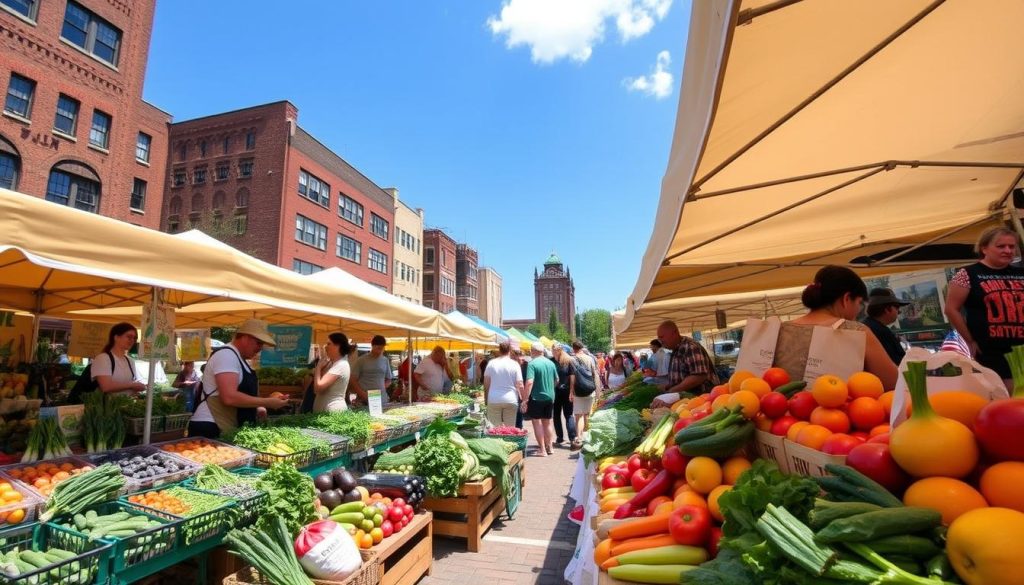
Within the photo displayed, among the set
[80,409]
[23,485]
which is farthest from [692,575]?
[80,409]

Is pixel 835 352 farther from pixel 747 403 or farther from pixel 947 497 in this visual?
pixel 947 497

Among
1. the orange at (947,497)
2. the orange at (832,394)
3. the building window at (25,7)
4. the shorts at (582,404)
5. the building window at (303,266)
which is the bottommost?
the shorts at (582,404)

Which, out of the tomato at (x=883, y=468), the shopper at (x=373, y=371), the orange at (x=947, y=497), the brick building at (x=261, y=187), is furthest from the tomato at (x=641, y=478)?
the brick building at (x=261, y=187)

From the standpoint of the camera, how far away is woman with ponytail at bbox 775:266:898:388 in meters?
2.11

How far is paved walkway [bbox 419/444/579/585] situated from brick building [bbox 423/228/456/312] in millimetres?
52649

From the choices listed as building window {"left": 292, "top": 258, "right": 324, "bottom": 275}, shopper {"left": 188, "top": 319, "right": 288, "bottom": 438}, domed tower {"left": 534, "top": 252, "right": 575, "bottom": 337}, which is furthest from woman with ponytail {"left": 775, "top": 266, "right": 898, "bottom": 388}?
domed tower {"left": 534, "top": 252, "right": 575, "bottom": 337}

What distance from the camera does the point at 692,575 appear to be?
50.7 inches

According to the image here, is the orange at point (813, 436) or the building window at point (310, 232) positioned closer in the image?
the orange at point (813, 436)

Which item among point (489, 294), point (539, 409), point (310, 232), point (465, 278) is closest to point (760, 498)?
point (539, 409)

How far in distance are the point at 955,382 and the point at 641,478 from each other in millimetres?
1380

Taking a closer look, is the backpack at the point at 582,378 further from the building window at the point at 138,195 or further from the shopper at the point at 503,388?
the building window at the point at 138,195

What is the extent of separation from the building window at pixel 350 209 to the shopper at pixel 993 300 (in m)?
39.6

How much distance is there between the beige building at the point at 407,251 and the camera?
47156mm

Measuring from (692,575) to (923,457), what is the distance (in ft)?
2.18
